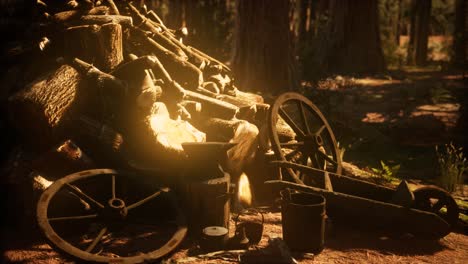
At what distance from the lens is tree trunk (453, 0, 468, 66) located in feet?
34.9

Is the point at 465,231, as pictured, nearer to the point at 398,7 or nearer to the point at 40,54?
the point at 40,54

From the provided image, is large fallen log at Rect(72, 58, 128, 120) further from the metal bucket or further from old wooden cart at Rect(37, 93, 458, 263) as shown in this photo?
the metal bucket

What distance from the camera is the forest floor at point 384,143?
4586mm

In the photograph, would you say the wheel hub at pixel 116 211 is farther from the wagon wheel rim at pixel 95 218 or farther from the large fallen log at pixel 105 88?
the large fallen log at pixel 105 88

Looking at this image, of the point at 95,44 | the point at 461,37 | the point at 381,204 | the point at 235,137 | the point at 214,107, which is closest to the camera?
the point at 381,204

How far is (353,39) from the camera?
51.5ft

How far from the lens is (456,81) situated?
14.8m

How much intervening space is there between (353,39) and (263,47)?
6973 mm

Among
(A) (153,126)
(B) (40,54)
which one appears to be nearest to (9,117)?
(B) (40,54)

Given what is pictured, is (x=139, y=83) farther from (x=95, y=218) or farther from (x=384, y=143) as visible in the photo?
(x=384, y=143)

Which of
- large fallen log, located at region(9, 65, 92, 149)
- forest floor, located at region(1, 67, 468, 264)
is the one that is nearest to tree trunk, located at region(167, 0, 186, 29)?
forest floor, located at region(1, 67, 468, 264)

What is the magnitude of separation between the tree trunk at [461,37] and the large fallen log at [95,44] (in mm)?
7301

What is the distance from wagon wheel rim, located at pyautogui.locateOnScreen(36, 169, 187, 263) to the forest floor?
0.75 ft

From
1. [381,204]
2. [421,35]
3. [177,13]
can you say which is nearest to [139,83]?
[381,204]
